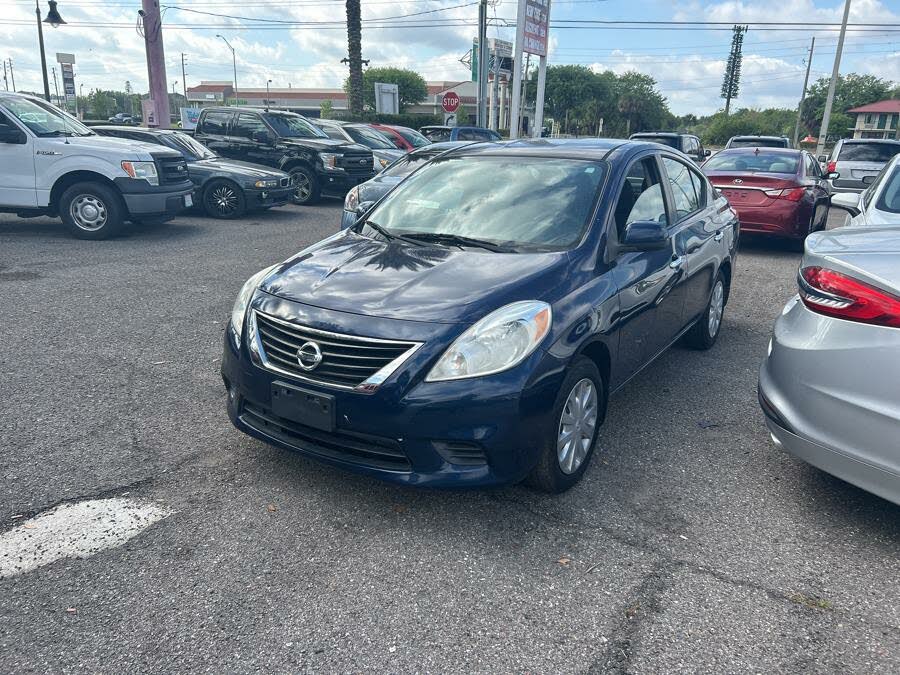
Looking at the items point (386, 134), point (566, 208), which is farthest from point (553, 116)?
point (566, 208)

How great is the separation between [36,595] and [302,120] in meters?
14.8

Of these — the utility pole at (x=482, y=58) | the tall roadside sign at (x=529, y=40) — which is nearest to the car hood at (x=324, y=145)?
the tall roadside sign at (x=529, y=40)

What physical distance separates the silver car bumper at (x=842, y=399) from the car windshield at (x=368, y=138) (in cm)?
1509

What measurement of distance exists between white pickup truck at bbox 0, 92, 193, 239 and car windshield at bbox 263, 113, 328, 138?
5266 millimetres

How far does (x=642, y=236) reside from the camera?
3834 millimetres

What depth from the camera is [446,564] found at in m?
2.92

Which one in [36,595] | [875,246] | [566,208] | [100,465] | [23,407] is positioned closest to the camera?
[36,595]

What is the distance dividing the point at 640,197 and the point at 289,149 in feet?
39.2

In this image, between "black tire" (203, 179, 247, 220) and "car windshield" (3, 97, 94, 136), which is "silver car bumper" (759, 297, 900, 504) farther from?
"black tire" (203, 179, 247, 220)

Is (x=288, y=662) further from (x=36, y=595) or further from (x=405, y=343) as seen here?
(x=405, y=343)

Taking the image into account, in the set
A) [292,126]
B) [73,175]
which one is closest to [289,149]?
[292,126]

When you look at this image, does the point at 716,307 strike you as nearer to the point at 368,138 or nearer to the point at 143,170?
the point at 143,170

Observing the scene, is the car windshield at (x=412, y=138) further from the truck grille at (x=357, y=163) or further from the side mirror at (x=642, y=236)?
the side mirror at (x=642, y=236)

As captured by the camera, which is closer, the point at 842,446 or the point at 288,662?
the point at 288,662
